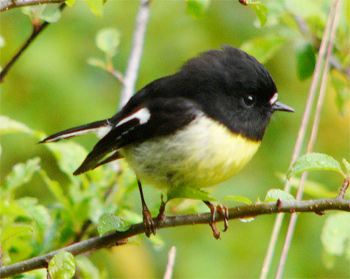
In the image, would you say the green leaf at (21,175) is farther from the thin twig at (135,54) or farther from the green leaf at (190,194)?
the thin twig at (135,54)

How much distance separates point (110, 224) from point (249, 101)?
989 millimetres

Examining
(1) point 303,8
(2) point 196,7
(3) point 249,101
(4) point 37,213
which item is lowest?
(4) point 37,213

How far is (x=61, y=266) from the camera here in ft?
5.55

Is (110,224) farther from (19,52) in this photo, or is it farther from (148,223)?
(19,52)

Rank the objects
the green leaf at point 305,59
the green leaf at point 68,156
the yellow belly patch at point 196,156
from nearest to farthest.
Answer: the yellow belly patch at point 196,156 → the green leaf at point 68,156 → the green leaf at point 305,59

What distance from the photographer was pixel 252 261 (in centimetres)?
435

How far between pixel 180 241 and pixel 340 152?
4.99 ft

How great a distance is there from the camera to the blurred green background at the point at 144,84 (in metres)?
4.30

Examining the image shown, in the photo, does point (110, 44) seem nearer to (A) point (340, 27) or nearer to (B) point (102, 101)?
(A) point (340, 27)

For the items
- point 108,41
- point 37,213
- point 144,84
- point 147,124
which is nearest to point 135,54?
point 108,41

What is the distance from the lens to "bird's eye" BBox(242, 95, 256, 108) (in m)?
2.57

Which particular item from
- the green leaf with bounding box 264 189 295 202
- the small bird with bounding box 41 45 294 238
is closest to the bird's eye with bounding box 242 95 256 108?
the small bird with bounding box 41 45 294 238

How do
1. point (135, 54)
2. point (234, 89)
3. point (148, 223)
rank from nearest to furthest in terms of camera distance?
point (148, 223), point (234, 89), point (135, 54)

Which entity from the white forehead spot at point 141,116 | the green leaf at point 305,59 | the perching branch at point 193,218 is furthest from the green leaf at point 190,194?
the green leaf at point 305,59
